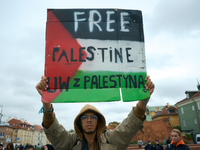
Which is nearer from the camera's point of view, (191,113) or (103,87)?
(103,87)

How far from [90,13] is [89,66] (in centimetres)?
89

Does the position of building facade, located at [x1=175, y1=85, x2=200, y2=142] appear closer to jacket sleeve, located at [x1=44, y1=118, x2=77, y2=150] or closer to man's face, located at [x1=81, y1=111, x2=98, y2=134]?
man's face, located at [x1=81, y1=111, x2=98, y2=134]

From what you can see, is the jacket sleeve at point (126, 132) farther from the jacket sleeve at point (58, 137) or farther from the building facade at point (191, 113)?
the building facade at point (191, 113)

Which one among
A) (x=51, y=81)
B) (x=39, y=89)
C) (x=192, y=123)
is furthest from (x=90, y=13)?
(x=192, y=123)

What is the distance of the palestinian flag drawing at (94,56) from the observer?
94.9 inches

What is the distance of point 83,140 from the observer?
2.67 m

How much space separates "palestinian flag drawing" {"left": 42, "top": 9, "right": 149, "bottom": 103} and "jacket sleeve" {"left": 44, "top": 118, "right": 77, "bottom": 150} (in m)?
0.43

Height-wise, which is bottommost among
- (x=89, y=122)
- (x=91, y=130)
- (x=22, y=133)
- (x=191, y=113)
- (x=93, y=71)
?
(x=22, y=133)

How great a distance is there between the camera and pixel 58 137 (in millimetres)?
2486

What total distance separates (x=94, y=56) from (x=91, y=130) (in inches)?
42.4

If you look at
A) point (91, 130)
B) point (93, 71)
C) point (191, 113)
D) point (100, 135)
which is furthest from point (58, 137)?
point (191, 113)

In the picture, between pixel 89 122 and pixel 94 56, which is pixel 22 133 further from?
pixel 94 56

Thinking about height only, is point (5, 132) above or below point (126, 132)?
below

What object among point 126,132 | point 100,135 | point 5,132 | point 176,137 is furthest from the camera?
point 5,132
